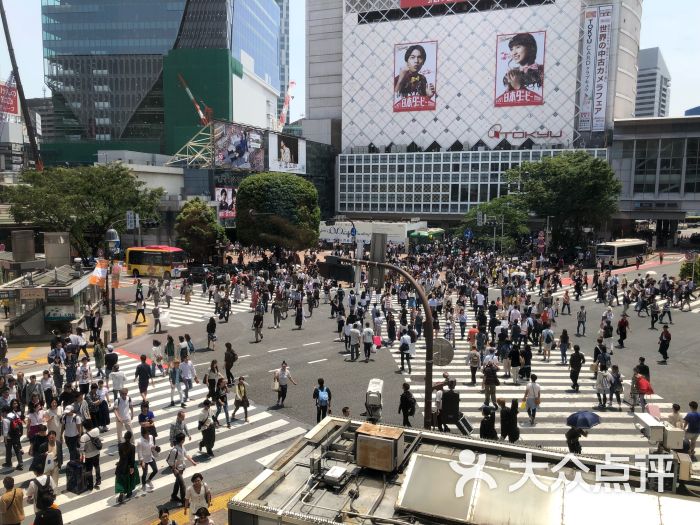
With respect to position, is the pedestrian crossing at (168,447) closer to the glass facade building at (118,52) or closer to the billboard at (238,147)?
the billboard at (238,147)

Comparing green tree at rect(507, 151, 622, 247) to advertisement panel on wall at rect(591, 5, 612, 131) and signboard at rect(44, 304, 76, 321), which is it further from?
signboard at rect(44, 304, 76, 321)

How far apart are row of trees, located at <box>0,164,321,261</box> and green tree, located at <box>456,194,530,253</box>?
17757 millimetres

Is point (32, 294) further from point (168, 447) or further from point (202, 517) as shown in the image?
point (202, 517)

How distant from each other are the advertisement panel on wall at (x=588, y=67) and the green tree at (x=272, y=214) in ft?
156

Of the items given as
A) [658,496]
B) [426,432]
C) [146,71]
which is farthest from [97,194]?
[146,71]

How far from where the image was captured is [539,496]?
5.76 metres

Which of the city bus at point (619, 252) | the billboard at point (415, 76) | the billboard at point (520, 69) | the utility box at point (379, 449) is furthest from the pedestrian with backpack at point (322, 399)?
the billboard at point (415, 76)

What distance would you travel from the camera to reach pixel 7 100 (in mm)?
79500

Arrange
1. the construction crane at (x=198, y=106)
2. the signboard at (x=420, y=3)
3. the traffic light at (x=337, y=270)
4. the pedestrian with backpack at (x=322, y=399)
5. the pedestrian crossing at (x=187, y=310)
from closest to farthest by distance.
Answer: the traffic light at (x=337, y=270), the pedestrian with backpack at (x=322, y=399), the pedestrian crossing at (x=187, y=310), the signboard at (x=420, y=3), the construction crane at (x=198, y=106)

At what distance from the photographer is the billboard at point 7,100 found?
78500 mm

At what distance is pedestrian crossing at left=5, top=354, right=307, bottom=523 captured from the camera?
11.4m

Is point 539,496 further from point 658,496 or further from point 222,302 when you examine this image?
point 222,302

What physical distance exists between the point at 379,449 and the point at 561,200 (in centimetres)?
5344

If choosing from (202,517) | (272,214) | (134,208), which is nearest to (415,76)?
(272,214)
